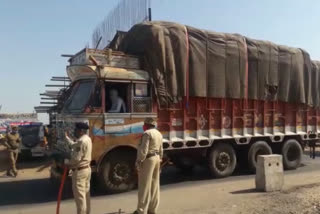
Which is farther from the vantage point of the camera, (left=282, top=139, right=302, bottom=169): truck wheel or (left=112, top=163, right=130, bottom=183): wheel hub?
(left=282, top=139, right=302, bottom=169): truck wheel

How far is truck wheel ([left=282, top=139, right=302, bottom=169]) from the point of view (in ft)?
45.5

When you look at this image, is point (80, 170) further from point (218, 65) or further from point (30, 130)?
point (30, 130)

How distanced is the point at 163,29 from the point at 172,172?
5.08 metres

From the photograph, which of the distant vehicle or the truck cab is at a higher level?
the truck cab

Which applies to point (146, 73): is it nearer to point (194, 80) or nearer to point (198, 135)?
point (194, 80)

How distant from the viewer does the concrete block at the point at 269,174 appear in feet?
32.2

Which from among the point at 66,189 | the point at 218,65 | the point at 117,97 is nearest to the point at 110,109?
the point at 117,97

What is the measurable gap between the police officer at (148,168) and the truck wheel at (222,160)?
4683mm

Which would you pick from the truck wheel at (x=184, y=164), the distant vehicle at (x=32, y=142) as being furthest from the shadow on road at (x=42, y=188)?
the distant vehicle at (x=32, y=142)

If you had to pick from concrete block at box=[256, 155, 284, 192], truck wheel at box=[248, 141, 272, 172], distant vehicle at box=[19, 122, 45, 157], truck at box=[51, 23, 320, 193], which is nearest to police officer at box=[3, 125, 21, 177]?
distant vehicle at box=[19, 122, 45, 157]

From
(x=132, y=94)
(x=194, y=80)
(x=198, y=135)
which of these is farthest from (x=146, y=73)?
(x=198, y=135)

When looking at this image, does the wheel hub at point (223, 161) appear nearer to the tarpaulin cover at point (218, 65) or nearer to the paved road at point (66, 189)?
the paved road at point (66, 189)

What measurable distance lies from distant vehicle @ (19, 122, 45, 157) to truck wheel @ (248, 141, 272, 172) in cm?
826

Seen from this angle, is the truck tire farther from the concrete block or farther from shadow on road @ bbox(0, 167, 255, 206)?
the concrete block
